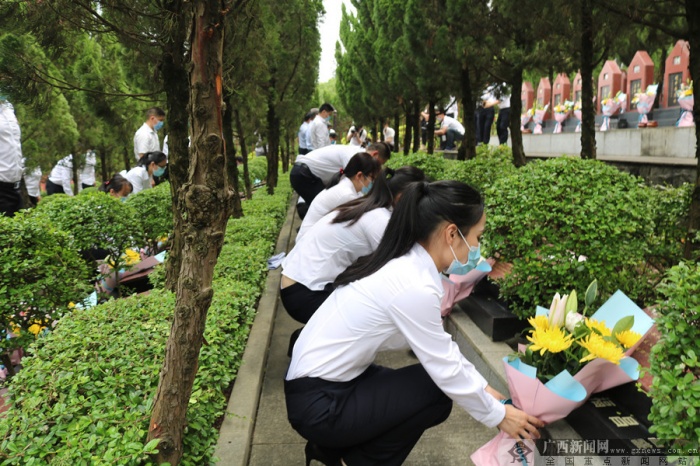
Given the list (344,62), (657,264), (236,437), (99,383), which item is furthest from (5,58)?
(344,62)

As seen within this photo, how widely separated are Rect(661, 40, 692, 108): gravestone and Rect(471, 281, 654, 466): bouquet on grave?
14.9 metres

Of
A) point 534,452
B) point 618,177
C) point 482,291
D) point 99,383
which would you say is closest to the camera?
point 99,383

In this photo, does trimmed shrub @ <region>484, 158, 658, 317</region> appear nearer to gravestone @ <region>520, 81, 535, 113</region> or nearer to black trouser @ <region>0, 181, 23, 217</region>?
black trouser @ <region>0, 181, 23, 217</region>

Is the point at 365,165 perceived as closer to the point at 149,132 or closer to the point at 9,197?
the point at 9,197

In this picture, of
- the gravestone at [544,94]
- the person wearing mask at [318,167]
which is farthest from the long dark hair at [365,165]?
the gravestone at [544,94]

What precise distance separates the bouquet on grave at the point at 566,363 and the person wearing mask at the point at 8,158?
14.5 ft

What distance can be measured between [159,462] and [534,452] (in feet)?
5.06

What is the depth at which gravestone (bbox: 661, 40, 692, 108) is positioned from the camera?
14723mm

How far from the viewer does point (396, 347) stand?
233 centimetres

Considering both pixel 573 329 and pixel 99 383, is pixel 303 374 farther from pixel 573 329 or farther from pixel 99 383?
pixel 573 329

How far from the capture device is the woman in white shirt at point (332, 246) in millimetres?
3363

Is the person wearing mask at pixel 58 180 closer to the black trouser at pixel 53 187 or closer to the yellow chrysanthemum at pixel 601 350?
the black trouser at pixel 53 187

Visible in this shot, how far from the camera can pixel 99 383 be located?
216cm

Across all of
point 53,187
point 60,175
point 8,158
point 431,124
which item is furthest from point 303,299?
point 431,124
